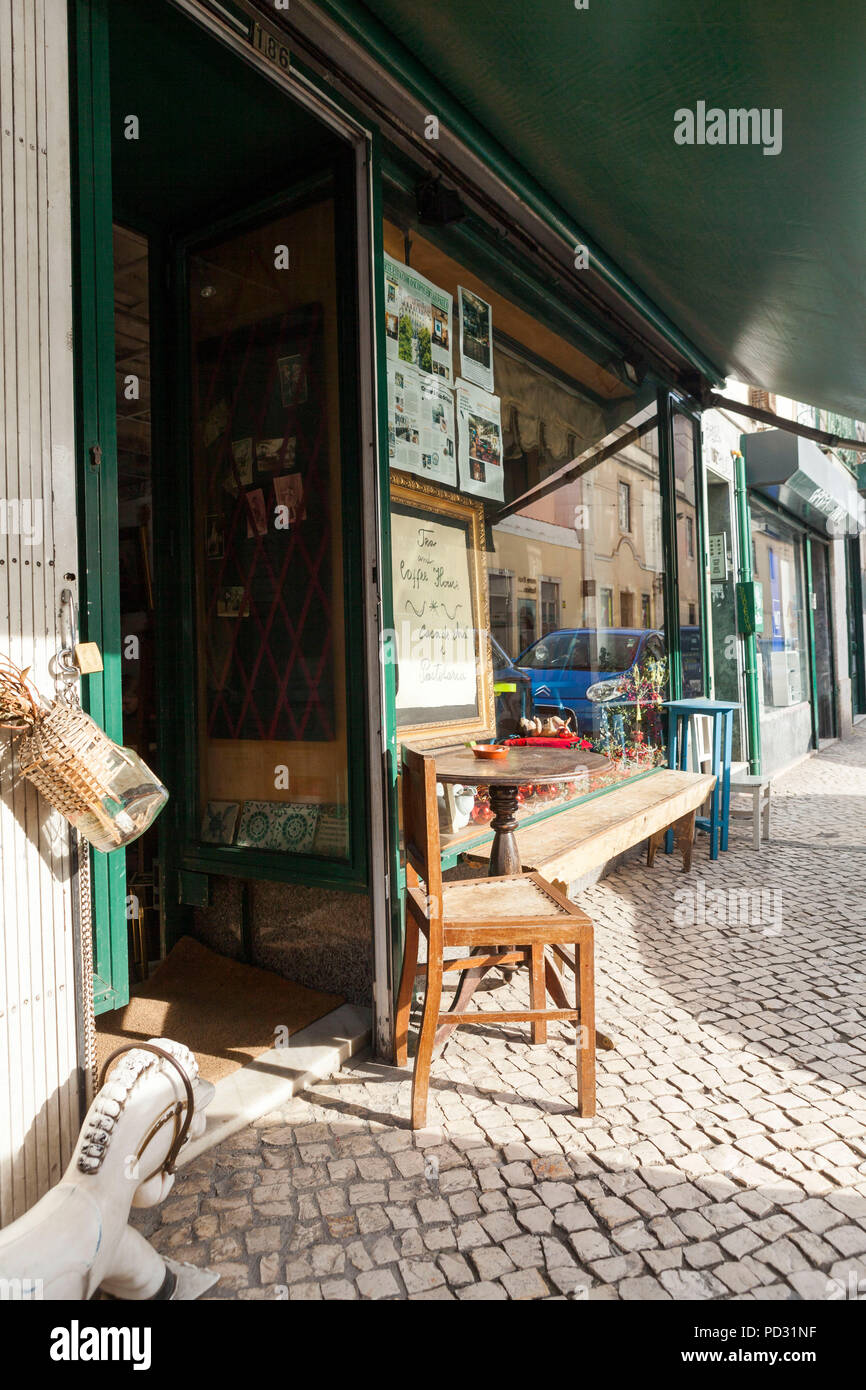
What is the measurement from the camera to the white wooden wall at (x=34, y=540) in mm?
1863

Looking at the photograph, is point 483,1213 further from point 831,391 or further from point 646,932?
point 831,391

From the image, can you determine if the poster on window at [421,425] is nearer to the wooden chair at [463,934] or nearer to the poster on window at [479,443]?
the poster on window at [479,443]

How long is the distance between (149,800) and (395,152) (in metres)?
2.77

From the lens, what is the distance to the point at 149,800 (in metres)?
1.95

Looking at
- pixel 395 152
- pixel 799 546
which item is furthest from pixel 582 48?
pixel 799 546

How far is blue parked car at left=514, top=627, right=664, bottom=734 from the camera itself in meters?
4.80

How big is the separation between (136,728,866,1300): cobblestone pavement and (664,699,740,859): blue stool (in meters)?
2.35

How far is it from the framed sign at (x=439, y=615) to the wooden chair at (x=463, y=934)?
2.52 feet

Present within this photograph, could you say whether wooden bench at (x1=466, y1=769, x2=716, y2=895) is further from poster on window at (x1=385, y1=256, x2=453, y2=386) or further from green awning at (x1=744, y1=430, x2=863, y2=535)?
green awning at (x1=744, y1=430, x2=863, y2=535)

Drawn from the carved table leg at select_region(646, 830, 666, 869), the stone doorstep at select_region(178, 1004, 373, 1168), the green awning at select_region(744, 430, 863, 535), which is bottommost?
the stone doorstep at select_region(178, 1004, 373, 1168)

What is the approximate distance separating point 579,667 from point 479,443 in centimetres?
161

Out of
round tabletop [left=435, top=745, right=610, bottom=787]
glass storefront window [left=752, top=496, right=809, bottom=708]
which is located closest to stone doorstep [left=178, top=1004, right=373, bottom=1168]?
round tabletop [left=435, top=745, right=610, bottom=787]
